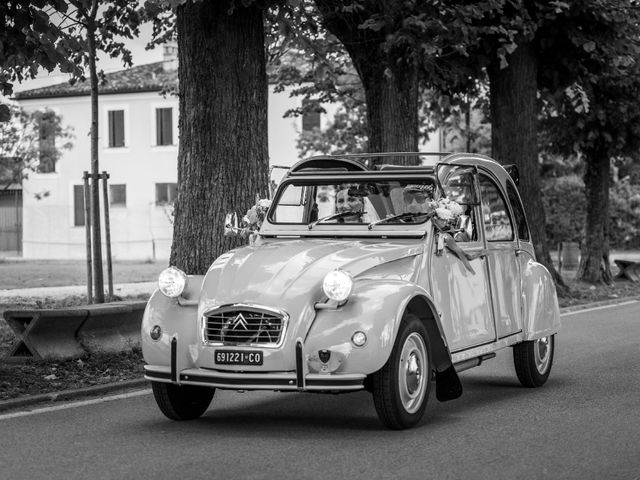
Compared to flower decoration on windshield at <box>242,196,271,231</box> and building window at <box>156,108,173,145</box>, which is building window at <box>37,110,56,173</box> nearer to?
building window at <box>156,108,173,145</box>

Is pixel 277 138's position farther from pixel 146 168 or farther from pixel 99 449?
pixel 99 449

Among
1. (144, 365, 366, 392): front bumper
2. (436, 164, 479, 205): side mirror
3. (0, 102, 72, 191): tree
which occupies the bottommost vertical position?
(144, 365, 366, 392): front bumper

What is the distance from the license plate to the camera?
27.0 ft

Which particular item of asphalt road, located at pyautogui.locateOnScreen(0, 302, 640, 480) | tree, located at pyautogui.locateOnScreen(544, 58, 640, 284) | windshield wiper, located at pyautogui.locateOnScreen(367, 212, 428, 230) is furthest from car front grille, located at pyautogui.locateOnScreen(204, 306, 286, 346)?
tree, located at pyautogui.locateOnScreen(544, 58, 640, 284)

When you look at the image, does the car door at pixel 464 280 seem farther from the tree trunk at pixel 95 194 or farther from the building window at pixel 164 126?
the building window at pixel 164 126

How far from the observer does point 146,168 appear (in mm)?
54875

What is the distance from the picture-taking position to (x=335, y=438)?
27.0ft

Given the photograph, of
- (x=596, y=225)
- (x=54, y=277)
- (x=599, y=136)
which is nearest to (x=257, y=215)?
(x=599, y=136)

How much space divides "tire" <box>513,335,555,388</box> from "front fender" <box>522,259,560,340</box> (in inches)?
6.1

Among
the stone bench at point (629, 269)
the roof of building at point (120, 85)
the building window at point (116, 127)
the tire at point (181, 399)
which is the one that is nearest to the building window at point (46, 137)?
the roof of building at point (120, 85)

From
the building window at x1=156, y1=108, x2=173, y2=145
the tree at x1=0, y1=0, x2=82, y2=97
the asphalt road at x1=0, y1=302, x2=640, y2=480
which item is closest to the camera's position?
the asphalt road at x1=0, y1=302, x2=640, y2=480

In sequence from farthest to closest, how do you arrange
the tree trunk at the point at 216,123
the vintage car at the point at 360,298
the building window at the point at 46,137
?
the building window at the point at 46,137, the tree trunk at the point at 216,123, the vintage car at the point at 360,298

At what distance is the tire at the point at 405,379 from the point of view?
827 centimetres

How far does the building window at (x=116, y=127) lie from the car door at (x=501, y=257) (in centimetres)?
4530
